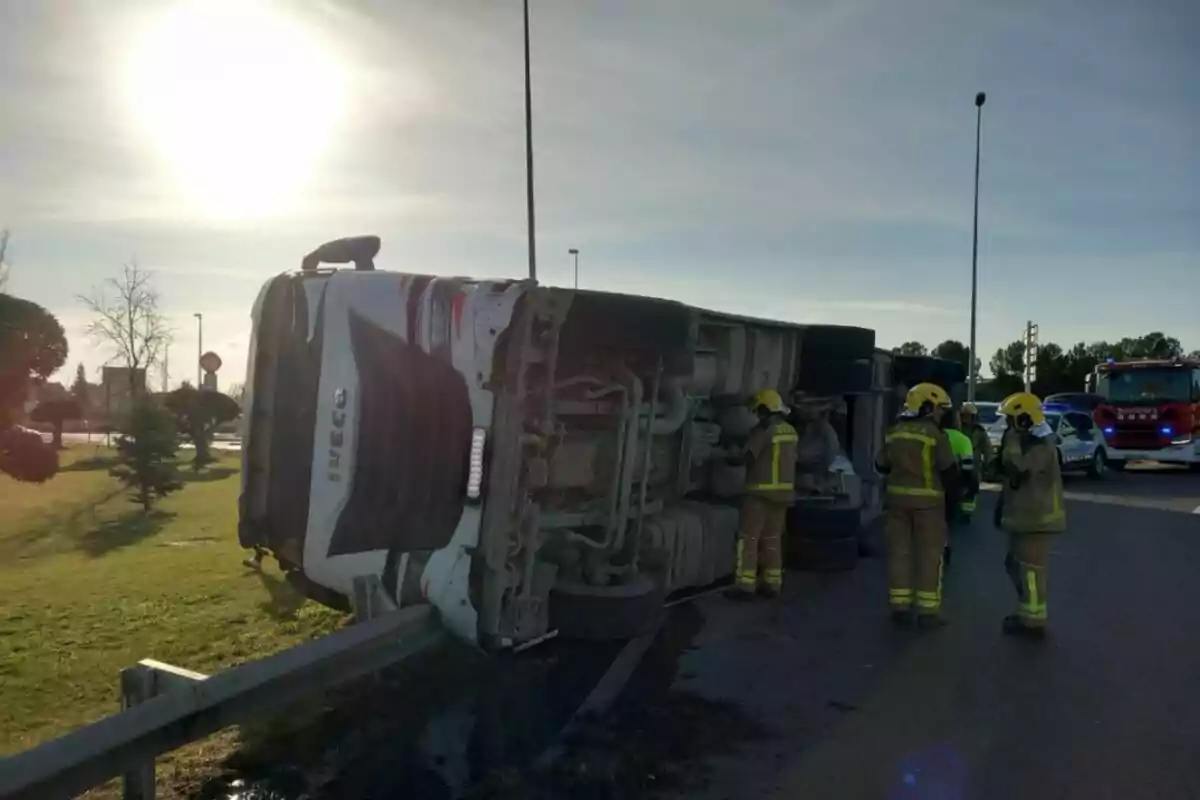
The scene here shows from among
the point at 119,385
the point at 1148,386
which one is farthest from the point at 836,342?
the point at 119,385

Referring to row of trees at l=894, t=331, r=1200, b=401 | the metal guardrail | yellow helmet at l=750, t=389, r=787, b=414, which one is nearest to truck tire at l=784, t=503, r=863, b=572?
yellow helmet at l=750, t=389, r=787, b=414

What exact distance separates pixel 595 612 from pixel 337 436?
60.0 inches

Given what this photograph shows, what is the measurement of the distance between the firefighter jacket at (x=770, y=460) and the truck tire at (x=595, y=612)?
2.59 metres

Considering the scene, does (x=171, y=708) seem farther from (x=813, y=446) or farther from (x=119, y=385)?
(x=119, y=385)

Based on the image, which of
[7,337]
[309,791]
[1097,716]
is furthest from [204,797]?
[7,337]

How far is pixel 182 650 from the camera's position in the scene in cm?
597

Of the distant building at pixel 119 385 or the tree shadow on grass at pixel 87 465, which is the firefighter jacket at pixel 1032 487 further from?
the tree shadow on grass at pixel 87 465

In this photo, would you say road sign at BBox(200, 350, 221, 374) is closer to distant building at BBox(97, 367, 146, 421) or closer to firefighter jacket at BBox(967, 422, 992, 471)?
distant building at BBox(97, 367, 146, 421)

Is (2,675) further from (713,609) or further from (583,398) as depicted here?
(713,609)

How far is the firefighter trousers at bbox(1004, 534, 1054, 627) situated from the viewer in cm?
675

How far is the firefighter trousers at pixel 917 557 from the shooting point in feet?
23.0

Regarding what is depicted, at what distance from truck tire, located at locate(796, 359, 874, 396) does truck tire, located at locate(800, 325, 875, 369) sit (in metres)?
0.05

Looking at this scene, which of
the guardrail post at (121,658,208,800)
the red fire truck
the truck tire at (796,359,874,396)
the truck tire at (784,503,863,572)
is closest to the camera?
the guardrail post at (121,658,208,800)

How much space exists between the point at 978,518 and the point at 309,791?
1102 cm
